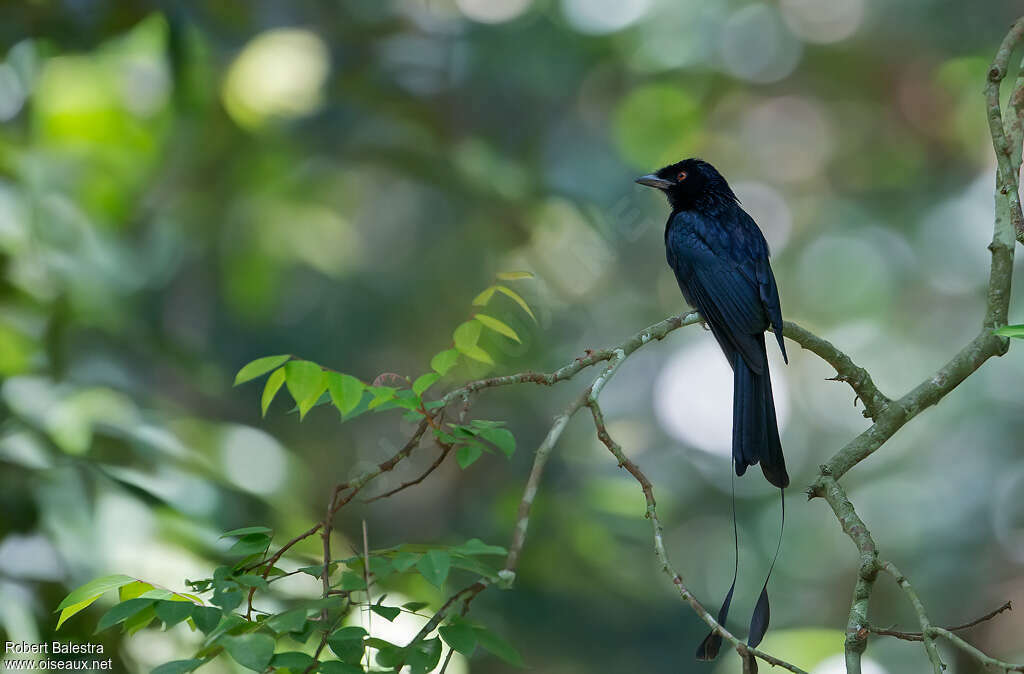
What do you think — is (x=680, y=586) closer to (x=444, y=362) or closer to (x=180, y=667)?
(x=444, y=362)

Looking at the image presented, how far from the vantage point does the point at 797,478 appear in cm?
685

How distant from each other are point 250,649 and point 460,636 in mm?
321

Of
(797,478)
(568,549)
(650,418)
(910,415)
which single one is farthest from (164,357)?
(797,478)

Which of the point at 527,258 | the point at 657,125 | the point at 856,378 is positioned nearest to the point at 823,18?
the point at 657,125

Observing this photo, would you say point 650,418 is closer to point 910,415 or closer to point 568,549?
point 568,549

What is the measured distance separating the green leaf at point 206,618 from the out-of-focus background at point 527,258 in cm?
203

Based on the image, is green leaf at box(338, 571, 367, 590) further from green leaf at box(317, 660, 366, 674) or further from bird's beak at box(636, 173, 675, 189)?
bird's beak at box(636, 173, 675, 189)

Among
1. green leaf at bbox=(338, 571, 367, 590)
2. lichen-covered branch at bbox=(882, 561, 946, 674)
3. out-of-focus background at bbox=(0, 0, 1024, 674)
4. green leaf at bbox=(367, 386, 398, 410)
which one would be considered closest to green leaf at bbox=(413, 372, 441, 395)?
green leaf at bbox=(367, 386, 398, 410)

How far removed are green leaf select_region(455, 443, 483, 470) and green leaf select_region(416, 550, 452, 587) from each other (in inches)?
8.5

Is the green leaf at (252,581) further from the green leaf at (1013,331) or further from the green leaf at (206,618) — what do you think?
the green leaf at (1013,331)

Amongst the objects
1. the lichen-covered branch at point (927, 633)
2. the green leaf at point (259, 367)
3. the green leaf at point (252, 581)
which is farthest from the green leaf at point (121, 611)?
the lichen-covered branch at point (927, 633)

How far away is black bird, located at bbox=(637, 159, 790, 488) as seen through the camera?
101 inches

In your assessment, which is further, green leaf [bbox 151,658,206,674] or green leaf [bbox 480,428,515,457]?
green leaf [bbox 480,428,515,457]

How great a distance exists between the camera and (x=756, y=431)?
257 centimetres
